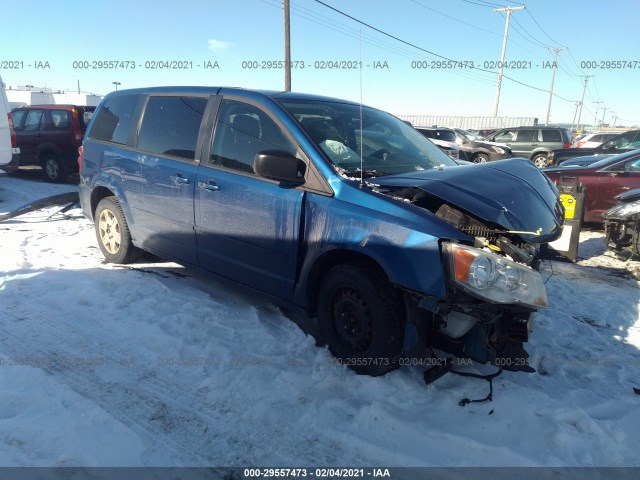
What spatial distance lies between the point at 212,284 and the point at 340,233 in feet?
6.65

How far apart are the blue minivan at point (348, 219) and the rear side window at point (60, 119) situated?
7.88 metres

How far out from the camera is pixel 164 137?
4281mm

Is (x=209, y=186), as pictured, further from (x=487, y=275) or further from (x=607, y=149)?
(x=607, y=149)

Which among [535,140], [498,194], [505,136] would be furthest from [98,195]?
[505,136]

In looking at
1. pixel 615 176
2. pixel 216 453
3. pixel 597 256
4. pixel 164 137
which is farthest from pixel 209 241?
pixel 615 176

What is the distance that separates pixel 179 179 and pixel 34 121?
9.74m

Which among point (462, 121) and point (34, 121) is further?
point (462, 121)

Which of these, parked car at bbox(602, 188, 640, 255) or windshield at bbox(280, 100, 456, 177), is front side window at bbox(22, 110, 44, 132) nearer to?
windshield at bbox(280, 100, 456, 177)

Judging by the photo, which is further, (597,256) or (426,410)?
(597,256)

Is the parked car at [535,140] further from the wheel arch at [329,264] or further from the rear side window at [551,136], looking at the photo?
the wheel arch at [329,264]

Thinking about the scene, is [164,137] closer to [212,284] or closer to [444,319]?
[212,284]

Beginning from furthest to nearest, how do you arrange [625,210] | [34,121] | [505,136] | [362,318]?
1. [505,136]
2. [34,121]
3. [625,210]
4. [362,318]

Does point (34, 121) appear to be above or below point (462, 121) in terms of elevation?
below

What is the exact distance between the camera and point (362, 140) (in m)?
3.50
